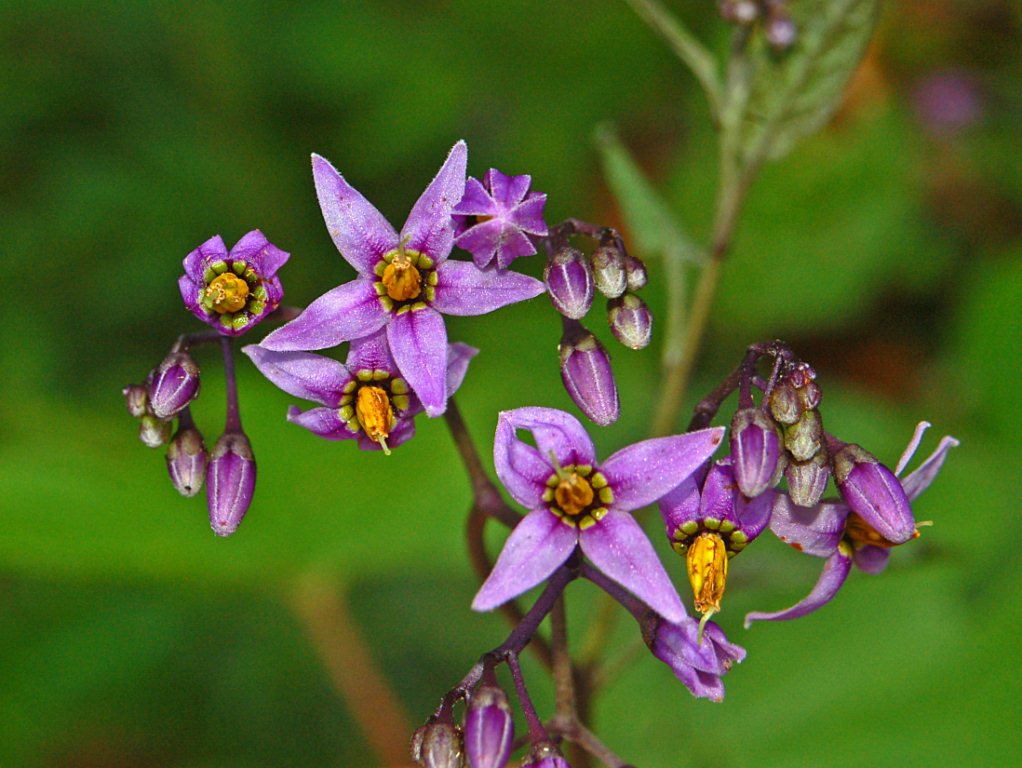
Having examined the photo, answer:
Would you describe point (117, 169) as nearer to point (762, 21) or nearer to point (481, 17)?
point (481, 17)

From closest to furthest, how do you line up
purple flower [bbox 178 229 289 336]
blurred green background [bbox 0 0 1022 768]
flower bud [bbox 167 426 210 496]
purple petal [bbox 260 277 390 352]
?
purple petal [bbox 260 277 390 352] → purple flower [bbox 178 229 289 336] → flower bud [bbox 167 426 210 496] → blurred green background [bbox 0 0 1022 768]

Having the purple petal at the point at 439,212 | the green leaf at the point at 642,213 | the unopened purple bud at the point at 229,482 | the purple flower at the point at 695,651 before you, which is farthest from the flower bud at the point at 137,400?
the green leaf at the point at 642,213

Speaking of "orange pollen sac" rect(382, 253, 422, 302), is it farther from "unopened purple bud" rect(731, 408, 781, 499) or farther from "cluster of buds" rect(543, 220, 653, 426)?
"unopened purple bud" rect(731, 408, 781, 499)

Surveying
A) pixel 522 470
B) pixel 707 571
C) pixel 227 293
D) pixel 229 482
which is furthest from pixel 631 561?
pixel 227 293

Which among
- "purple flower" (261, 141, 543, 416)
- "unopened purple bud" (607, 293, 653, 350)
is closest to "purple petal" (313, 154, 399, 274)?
"purple flower" (261, 141, 543, 416)

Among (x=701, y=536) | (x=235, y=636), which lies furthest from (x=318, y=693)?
(x=701, y=536)

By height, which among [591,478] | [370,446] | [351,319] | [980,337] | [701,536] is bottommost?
[980,337]

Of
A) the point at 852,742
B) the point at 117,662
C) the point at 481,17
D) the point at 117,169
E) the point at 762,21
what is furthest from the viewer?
the point at 481,17
